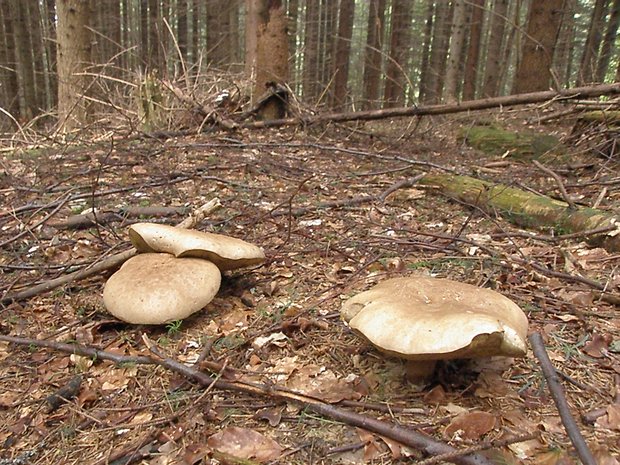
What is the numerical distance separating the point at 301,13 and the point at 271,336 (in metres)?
27.7

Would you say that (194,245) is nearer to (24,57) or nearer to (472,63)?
(472,63)

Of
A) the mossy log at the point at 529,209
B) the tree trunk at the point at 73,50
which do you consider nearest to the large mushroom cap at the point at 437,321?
the mossy log at the point at 529,209

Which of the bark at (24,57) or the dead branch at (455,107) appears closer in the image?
the dead branch at (455,107)

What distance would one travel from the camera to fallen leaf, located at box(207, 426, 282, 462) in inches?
61.7

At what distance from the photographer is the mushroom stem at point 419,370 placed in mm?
1789

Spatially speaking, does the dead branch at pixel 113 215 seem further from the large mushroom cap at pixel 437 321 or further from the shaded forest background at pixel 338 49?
the shaded forest background at pixel 338 49

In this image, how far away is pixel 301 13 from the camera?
2661 cm

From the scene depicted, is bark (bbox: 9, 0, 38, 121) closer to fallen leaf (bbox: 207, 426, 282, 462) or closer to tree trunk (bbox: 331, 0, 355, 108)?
tree trunk (bbox: 331, 0, 355, 108)

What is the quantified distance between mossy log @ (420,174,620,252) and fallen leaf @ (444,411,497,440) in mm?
2050

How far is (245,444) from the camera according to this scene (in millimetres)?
1613

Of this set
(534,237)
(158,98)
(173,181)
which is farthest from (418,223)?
(158,98)

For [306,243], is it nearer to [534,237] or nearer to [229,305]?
[229,305]

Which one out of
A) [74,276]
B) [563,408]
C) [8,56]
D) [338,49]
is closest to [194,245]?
[74,276]

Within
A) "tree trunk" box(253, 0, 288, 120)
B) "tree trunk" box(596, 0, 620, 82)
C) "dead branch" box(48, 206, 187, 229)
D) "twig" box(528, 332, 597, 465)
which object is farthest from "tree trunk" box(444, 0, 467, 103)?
"twig" box(528, 332, 597, 465)
